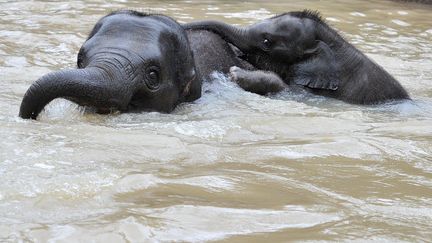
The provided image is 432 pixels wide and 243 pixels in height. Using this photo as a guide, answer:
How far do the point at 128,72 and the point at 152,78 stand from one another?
332 millimetres

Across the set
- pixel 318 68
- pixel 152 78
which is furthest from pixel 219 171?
pixel 318 68

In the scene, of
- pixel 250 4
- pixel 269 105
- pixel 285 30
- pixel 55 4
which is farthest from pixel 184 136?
pixel 250 4

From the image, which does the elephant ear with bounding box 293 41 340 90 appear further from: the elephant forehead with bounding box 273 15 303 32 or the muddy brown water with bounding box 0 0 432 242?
the muddy brown water with bounding box 0 0 432 242

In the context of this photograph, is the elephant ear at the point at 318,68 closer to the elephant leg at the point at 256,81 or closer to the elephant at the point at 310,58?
the elephant at the point at 310,58

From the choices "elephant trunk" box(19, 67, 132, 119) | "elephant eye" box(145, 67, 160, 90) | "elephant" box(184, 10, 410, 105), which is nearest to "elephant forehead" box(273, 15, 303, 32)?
"elephant" box(184, 10, 410, 105)

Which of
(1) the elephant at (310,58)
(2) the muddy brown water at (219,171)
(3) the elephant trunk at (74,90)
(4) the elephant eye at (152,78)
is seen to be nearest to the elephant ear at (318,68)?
(1) the elephant at (310,58)

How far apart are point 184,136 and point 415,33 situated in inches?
281

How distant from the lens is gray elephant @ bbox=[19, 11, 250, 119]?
14.7 ft

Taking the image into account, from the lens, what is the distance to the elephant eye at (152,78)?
17.2 ft

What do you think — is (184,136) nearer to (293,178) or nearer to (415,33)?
(293,178)

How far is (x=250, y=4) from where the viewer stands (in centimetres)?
1323

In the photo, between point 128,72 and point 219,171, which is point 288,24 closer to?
point 128,72

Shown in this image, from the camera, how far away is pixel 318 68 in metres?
7.08

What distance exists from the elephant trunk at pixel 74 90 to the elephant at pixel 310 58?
2207mm
